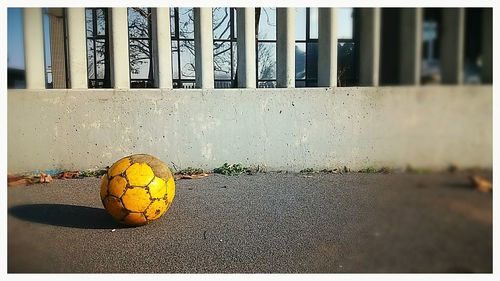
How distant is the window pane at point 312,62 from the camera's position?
270 inches

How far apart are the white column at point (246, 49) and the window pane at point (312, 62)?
1.62 meters

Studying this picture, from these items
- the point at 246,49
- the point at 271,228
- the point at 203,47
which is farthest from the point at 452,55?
the point at 203,47

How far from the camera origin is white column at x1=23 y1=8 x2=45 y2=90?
3.37ft

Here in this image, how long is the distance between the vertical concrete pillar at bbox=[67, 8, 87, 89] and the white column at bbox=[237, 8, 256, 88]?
2189mm

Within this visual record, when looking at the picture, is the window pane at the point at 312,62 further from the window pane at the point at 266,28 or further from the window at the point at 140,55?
the window at the point at 140,55

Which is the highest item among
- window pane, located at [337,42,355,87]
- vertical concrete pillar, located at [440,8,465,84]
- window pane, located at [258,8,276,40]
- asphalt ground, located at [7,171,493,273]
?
window pane, located at [258,8,276,40]

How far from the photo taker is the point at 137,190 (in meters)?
3.13

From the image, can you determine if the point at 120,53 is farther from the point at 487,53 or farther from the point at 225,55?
the point at 487,53

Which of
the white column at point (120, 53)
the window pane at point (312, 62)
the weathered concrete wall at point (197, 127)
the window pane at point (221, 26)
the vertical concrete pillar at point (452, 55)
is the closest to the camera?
the vertical concrete pillar at point (452, 55)

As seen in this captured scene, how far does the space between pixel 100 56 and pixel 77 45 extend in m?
3.96

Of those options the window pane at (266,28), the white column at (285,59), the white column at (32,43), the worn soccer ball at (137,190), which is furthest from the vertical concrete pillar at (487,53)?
the window pane at (266,28)

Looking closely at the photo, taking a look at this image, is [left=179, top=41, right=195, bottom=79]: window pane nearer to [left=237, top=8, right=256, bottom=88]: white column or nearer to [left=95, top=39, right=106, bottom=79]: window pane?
[left=95, top=39, right=106, bottom=79]: window pane

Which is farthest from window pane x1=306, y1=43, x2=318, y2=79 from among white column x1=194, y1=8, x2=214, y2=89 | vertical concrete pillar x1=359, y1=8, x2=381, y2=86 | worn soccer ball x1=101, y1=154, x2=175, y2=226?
vertical concrete pillar x1=359, y1=8, x2=381, y2=86

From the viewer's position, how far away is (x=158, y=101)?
569 centimetres
